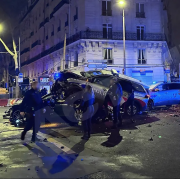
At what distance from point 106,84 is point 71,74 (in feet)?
5.51

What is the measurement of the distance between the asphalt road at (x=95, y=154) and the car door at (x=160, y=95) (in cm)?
571

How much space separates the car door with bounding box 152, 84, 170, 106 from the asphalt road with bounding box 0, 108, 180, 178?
571 centimetres

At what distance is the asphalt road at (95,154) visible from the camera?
4629mm

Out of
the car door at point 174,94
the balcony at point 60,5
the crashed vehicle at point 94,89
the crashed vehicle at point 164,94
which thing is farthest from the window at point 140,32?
the crashed vehicle at point 94,89

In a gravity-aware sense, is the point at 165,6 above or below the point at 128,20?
above

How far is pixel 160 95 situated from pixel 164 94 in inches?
13.1

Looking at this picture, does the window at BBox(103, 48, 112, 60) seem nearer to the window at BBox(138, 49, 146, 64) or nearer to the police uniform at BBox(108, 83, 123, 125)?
the window at BBox(138, 49, 146, 64)

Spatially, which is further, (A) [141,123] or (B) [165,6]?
(B) [165,6]

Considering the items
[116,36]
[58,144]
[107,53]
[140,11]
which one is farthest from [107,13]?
[58,144]

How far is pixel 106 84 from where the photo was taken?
10602 millimetres

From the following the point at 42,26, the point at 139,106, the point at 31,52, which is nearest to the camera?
the point at 139,106

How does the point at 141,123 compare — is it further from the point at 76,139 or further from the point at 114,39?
the point at 114,39

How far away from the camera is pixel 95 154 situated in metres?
5.88

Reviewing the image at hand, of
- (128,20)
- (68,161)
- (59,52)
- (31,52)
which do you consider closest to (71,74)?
(68,161)
